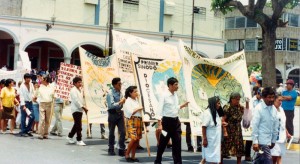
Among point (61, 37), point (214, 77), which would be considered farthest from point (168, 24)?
point (214, 77)

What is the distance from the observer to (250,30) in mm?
54531

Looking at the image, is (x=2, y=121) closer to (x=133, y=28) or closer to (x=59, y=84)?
(x=59, y=84)

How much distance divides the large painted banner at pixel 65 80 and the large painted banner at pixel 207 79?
5.19 meters

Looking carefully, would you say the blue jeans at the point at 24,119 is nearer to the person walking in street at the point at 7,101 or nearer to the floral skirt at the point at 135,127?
the person walking in street at the point at 7,101

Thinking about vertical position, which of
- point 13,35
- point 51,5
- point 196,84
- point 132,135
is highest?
point 51,5

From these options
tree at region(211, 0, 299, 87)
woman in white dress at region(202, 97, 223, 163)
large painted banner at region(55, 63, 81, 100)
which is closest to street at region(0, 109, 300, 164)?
large painted banner at region(55, 63, 81, 100)

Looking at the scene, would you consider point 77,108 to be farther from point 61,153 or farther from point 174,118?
point 174,118

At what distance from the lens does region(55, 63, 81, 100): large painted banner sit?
14766mm

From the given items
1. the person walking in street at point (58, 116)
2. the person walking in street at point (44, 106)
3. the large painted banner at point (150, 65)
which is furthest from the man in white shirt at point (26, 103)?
the large painted banner at point (150, 65)

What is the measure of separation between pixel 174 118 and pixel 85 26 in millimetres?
23517

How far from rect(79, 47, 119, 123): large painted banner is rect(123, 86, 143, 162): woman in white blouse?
9.80ft

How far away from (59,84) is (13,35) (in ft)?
53.2

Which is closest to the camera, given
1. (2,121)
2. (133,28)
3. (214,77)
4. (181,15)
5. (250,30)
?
(214,77)

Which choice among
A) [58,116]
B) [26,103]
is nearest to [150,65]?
[58,116]
